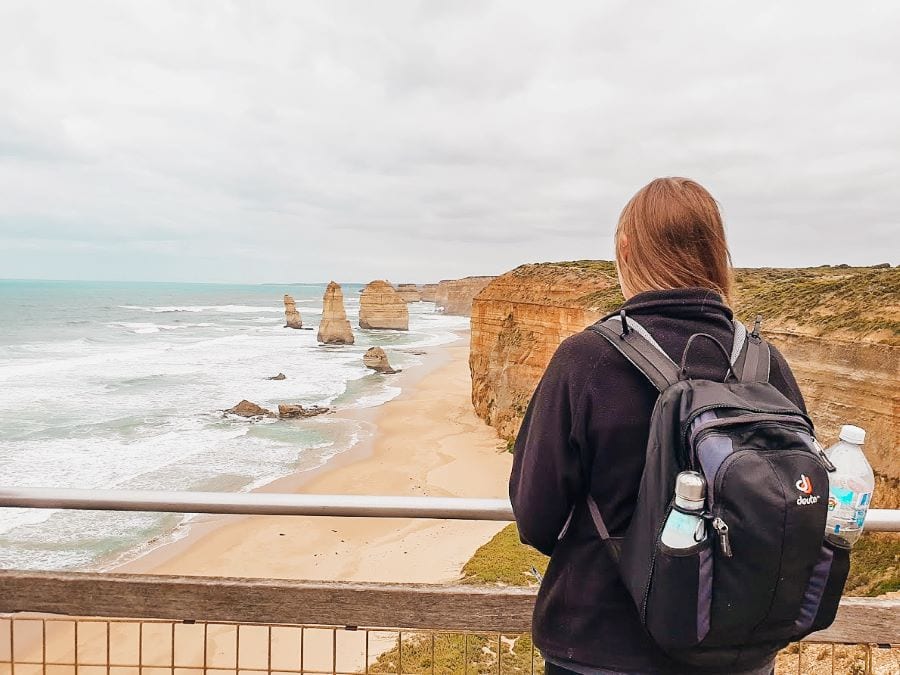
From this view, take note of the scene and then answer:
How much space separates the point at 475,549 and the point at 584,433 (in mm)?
12302

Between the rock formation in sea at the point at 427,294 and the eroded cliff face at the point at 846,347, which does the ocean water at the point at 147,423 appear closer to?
the eroded cliff face at the point at 846,347

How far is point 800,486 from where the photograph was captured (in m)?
1.26

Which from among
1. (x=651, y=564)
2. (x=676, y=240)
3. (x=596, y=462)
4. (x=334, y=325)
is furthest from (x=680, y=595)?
(x=334, y=325)

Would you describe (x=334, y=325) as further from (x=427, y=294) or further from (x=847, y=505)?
(x=427, y=294)

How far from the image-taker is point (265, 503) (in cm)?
230

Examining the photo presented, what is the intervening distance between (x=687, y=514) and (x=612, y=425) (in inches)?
9.9

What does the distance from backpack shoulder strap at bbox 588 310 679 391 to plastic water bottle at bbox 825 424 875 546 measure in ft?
1.43

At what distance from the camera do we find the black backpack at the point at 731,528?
1248 mm

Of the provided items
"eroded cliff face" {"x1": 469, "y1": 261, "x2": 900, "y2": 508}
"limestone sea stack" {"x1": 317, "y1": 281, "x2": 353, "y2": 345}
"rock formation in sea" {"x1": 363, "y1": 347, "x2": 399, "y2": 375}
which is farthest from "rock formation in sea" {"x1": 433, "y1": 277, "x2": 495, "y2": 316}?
"eroded cliff face" {"x1": 469, "y1": 261, "x2": 900, "y2": 508}

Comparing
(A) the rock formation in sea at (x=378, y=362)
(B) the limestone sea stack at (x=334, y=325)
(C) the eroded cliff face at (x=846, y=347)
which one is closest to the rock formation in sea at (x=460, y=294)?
(B) the limestone sea stack at (x=334, y=325)

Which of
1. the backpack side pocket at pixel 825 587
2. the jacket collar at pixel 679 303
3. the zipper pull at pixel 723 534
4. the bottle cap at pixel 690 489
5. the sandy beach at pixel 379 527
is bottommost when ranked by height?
the sandy beach at pixel 379 527

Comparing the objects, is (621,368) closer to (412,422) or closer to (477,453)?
(477,453)

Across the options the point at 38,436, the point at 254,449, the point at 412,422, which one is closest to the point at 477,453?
the point at 412,422

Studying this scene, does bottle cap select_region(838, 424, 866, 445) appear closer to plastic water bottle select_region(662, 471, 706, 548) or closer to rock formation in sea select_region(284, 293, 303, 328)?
plastic water bottle select_region(662, 471, 706, 548)
